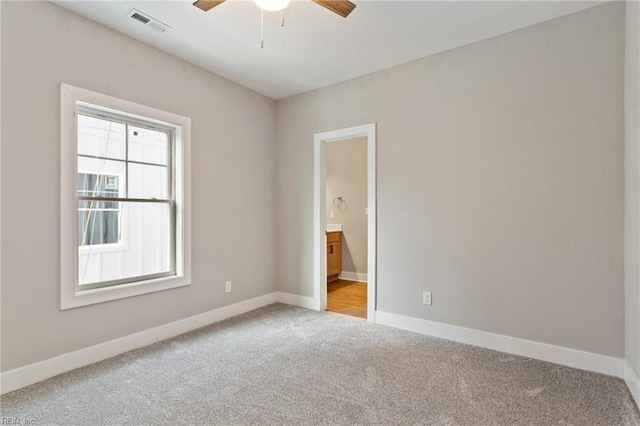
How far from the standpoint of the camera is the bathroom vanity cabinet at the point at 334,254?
18.7 ft

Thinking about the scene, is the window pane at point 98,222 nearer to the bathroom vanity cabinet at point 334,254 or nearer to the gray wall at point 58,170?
the gray wall at point 58,170

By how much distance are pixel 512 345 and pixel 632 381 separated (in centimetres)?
76

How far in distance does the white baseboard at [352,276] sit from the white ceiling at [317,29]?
3601 millimetres

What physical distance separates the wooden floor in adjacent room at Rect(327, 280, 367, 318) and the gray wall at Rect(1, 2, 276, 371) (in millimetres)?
1175

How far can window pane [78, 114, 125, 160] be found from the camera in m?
2.79

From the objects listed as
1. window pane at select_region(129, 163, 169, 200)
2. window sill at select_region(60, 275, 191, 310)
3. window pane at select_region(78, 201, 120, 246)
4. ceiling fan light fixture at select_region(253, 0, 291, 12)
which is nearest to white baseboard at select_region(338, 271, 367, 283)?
window sill at select_region(60, 275, 191, 310)

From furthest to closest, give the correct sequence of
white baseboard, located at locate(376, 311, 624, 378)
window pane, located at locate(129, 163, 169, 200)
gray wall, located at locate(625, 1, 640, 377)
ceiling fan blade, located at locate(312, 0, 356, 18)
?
1. window pane, located at locate(129, 163, 169, 200)
2. white baseboard, located at locate(376, 311, 624, 378)
3. gray wall, located at locate(625, 1, 640, 377)
4. ceiling fan blade, located at locate(312, 0, 356, 18)

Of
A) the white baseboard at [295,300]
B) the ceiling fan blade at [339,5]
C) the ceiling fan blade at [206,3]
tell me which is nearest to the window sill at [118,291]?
the white baseboard at [295,300]

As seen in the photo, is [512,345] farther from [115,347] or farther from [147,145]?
[147,145]

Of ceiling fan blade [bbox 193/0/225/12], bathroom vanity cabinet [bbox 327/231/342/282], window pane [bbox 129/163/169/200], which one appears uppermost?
ceiling fan blade [bbox 193/0/225/12]

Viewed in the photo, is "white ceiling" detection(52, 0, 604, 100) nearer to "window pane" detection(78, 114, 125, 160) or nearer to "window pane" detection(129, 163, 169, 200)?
"window pane" detection(78, 114, 125, 160)

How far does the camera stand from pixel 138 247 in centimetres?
355

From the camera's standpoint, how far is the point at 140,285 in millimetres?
2953

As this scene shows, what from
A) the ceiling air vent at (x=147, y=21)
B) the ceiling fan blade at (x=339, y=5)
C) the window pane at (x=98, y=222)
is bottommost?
the window pane at (x=98, y=222)
